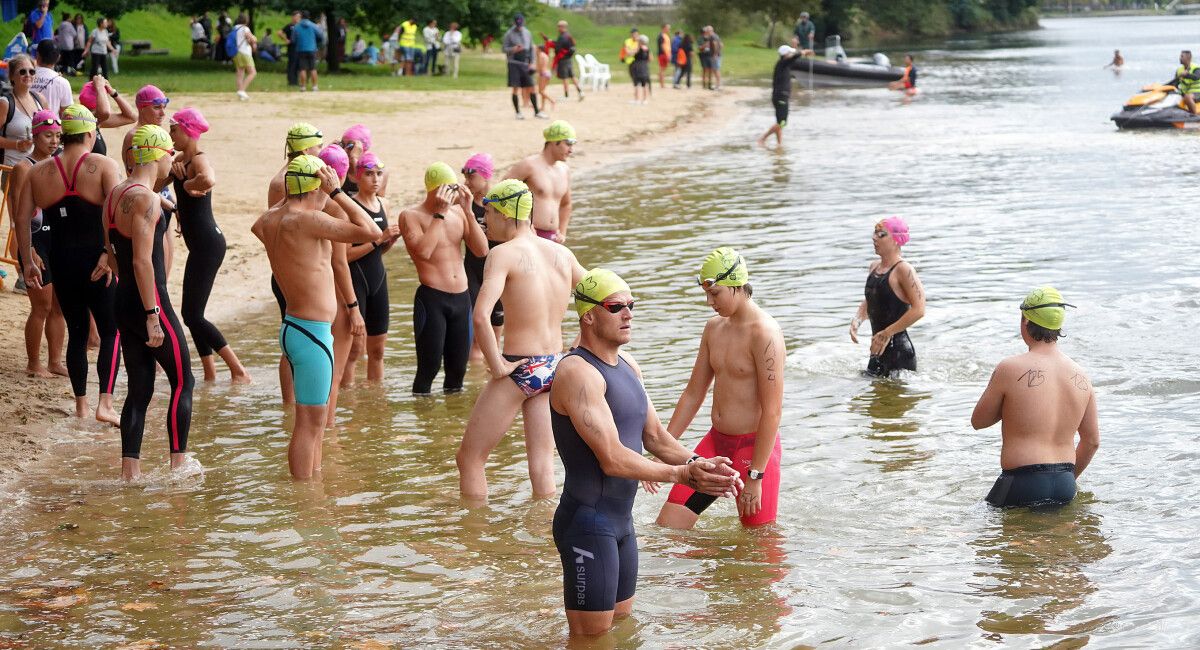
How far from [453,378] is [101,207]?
2822 millimetres

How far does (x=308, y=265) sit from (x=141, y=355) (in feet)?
4.07

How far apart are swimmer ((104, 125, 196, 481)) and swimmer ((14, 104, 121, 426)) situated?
81 centimetres

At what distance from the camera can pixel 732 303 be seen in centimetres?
641

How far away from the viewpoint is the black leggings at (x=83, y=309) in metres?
8.57

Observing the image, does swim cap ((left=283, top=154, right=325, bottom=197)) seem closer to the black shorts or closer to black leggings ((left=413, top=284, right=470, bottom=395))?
black leggings ((left=413, top=284, right=470, bottom=395))

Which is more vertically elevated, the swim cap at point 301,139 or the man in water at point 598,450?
the swim cap at point 301,139

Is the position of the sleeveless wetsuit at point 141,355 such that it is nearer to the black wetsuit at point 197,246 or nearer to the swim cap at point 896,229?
the black wetsuit at point 197,246

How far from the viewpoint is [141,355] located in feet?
25.3

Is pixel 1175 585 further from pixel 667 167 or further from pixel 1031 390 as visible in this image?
pixel 667 167

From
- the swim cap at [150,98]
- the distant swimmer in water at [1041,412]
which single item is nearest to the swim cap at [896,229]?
the distant swimmer in water at [1041,412]

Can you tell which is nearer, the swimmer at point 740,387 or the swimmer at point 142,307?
the swimmer at point 740,387

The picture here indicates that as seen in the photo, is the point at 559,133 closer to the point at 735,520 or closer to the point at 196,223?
the point at 196,223

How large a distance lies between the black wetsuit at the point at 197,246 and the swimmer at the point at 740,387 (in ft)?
13.7

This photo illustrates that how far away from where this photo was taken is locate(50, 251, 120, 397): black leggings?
8570 millimetres
